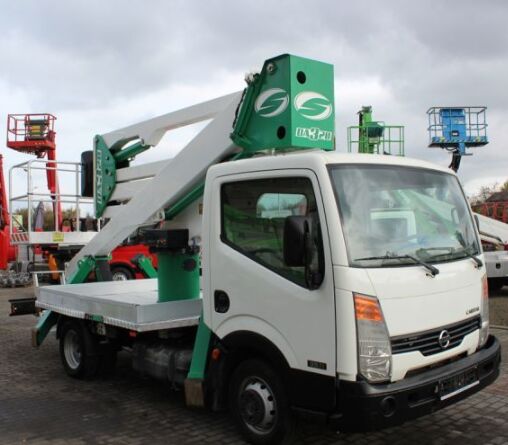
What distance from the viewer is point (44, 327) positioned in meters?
7.02

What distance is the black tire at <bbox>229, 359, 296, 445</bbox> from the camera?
388 cm

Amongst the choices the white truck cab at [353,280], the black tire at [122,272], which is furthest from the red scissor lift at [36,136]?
the white truck cab at [353,280]

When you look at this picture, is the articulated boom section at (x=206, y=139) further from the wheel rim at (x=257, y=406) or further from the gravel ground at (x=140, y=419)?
the wheel rim at (x=257, y=406)

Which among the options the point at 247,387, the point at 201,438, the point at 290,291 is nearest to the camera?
the point at 290,291

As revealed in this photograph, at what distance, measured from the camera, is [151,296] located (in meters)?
6.40

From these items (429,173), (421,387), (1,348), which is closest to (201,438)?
(421,387)

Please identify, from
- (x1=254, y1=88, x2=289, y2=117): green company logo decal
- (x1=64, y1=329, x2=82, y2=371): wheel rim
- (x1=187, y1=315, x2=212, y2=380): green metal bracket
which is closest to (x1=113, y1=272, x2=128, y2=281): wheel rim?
(x1=64, y1=329, x2=82, y2=371): wheel rim

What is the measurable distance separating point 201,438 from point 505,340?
17.4 ft

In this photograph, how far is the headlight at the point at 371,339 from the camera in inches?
136

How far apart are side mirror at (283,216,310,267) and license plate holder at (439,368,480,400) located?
128 cm

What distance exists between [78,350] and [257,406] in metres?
3.21

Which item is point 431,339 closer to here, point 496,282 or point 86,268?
point 86,268

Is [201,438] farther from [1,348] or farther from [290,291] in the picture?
[1,348]

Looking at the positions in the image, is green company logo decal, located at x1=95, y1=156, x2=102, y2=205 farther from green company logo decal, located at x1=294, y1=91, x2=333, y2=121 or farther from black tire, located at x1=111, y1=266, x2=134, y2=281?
black tire, located at x1=111, y1=266, x2=134, y2=281
